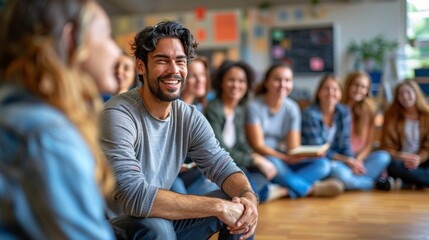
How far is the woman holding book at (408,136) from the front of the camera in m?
3.26

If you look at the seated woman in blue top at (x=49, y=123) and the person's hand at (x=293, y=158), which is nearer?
the seated woman in blue top at (x=49, y=123)

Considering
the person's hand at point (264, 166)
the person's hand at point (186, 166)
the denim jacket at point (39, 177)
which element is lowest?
the person's hand at point (264, 166)

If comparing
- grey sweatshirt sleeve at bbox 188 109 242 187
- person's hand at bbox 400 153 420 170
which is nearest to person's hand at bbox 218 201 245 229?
grey sweatshirt sleeve at bbox 188 109 242 187

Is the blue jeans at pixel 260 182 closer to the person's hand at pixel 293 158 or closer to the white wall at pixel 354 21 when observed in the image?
the person's hand at pixel 293 158

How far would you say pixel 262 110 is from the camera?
3148 millimetres

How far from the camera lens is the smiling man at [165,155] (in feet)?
4.31

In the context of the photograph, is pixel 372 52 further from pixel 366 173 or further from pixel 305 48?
pixel 366 173

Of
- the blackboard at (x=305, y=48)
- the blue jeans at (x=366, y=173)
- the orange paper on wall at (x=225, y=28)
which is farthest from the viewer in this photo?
the blackboard at (x=305, y=48)

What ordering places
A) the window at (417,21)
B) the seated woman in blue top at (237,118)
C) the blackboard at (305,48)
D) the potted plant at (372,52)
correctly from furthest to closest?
the blackboard at (305,48)
the window at (417,21)
the potted plant at (372,52)
the seated woman in blue top at (237,118)

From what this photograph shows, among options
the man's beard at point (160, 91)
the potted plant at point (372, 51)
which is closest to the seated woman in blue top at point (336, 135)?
the man's beard at point (160, 91)

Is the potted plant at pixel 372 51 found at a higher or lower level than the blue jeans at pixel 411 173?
higher

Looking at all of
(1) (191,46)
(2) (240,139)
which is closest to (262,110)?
(2) (240,139)

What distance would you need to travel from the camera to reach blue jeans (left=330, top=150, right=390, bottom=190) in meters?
3.22

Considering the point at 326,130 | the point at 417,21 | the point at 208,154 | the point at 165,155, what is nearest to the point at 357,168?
the point at 326,130
